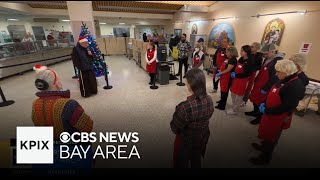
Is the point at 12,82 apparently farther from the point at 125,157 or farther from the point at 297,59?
the point at 297,59

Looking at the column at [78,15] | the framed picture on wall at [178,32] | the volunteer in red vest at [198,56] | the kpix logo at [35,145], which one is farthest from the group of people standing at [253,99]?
the framed picture on wall at [178,32]

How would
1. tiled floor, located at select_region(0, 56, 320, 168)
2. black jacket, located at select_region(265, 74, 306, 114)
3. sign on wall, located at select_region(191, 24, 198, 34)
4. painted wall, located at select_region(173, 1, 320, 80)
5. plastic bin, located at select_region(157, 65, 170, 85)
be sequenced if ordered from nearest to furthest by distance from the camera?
black jacket, located at select_region(265, 74, 306, 114) < tiled floor, located at select_region(0, 56, 320, 168) < painted wall, located at select_region(173, 1, 320, 80) < plastic bin, located at select_region(157, 65, 170, 85) < sign on wall, located at select_region(191, 24, 198, 34)

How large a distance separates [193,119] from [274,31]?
5426 millimetres

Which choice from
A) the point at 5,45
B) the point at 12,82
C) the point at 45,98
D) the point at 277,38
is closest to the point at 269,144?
the point at 45,98

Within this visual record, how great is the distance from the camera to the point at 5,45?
624cm

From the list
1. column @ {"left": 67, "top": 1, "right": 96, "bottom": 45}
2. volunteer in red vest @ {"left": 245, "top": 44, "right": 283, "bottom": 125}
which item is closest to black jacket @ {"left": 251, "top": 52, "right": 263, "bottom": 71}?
volunteer in red vest @ {"left": 245, "top": 44, "right": 283, "bottom": 125}

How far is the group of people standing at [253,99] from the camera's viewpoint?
1.51 m

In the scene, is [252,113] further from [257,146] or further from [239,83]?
[257,146]

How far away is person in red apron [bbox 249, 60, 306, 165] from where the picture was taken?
6.15 feet

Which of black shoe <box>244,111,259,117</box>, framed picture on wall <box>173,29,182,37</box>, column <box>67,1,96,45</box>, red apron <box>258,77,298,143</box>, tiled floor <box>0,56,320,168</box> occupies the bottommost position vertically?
tiled floor <box>0,56,320,168</box>

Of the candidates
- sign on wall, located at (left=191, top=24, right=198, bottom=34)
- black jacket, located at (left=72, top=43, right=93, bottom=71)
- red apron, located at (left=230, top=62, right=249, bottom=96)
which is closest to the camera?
red apron, located at (left=230, top=62, right=249, bottom=96)

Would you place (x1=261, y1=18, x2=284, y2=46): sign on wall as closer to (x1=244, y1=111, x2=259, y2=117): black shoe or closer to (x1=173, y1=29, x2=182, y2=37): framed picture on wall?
(x1=244, y1=111, x2=259, y2=117): black shoe

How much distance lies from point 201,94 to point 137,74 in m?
5.35

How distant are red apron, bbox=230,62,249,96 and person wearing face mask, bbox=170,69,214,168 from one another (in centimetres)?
189
